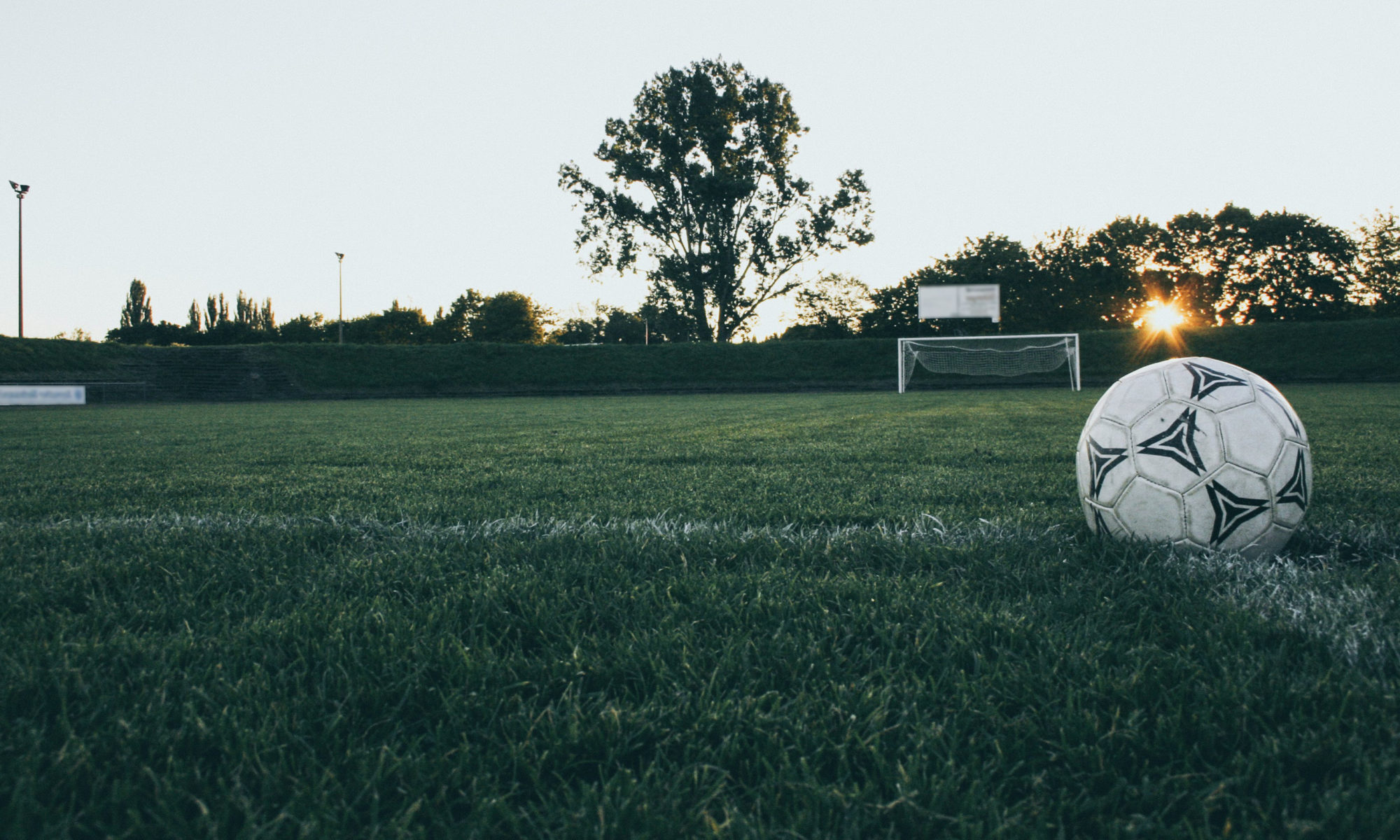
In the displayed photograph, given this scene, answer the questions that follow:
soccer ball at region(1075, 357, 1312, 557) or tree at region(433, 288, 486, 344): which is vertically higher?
tree at region(433, 288, 486, 344)

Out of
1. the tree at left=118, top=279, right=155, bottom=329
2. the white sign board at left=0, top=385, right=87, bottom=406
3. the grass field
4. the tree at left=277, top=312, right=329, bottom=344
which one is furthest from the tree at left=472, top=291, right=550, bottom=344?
A: the grass field

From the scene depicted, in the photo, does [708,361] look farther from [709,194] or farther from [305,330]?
[305,330]

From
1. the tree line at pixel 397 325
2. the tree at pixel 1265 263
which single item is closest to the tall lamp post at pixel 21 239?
the tree line at pixel 397 325

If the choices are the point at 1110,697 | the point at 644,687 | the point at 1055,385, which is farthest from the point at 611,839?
the point at 1055,385

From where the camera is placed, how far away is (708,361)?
2734 cm

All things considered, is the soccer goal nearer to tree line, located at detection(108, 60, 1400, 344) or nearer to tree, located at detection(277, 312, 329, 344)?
tree line, located at detection(108, 60, 1400, 344)

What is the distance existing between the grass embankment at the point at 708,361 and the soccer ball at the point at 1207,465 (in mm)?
22937

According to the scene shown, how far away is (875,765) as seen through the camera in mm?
1014

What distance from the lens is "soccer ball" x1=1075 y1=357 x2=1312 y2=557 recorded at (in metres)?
1.96

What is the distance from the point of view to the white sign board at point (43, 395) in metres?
18.5

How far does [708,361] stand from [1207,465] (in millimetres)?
25525

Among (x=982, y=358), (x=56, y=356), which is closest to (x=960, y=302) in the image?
(x=982, y=358)

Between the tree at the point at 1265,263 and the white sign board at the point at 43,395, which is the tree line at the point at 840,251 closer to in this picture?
the tree at the point at 1265,263

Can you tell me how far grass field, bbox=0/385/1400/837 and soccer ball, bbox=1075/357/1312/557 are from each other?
0.12 metres
